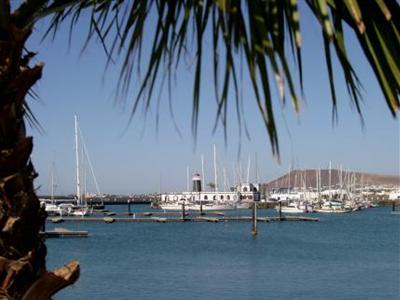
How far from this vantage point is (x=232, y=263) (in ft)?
158

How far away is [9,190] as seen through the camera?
11.1 ft

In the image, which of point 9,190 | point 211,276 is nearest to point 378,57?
point 9,190

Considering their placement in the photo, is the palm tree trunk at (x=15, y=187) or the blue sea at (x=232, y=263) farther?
the blue sea at (x=232, y=263)

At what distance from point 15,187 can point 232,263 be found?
149 feet

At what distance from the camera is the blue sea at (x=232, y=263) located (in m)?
35.0

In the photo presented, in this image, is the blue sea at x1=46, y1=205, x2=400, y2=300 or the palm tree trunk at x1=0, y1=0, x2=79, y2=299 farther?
the blue sea at x1=46, y1=205, x2=400, y2=300

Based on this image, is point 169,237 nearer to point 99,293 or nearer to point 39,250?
point 99,293

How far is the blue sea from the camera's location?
34969mm

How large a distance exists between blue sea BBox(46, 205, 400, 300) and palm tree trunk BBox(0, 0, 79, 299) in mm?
30007

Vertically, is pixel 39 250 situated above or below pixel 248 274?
above

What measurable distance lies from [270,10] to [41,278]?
1917 mm

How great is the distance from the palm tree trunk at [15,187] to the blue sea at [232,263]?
30007 mm

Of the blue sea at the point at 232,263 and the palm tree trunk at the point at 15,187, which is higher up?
the palm tree trunk at the point at 15,187

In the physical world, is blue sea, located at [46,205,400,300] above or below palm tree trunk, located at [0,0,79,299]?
below
